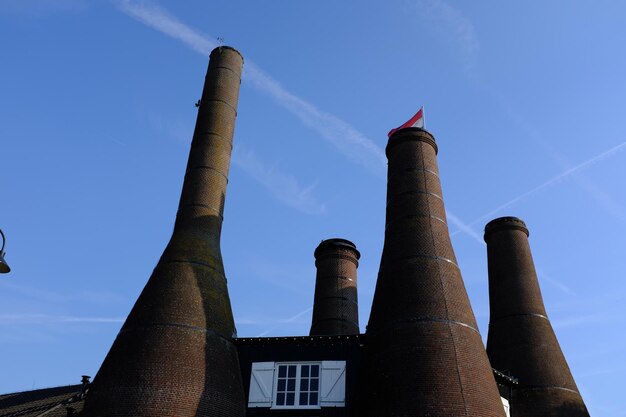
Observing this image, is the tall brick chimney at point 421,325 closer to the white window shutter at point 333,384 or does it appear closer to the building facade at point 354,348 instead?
the building facade at point 354,348

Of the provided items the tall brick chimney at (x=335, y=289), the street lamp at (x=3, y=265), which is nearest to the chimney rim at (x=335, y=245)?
the tall brick chimney at (x=335, y=289)

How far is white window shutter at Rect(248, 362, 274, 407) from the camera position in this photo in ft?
71.4

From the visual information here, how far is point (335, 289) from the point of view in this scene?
36.5 meters

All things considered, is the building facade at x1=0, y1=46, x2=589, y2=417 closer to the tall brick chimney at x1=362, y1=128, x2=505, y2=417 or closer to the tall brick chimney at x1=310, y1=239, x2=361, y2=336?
the tall brick chimney at x1=362, y1=128, x2=505, y2=417

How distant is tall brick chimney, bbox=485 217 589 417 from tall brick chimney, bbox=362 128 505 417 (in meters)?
7.65

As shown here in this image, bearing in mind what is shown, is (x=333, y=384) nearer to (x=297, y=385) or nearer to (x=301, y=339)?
(x=297, y=385)

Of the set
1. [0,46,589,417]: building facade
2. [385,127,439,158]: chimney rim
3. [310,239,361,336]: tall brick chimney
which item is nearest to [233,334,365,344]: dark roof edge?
[0,46,589,417]: building facade

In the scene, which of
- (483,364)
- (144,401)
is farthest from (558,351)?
(144,401)

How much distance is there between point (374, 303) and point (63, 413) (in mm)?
13336

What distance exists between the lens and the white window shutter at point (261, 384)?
21.8m

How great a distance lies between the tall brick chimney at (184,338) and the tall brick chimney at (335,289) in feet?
35.4

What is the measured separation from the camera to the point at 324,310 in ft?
118

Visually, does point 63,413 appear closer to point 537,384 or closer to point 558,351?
point 537,384

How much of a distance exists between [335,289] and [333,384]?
1524cm
